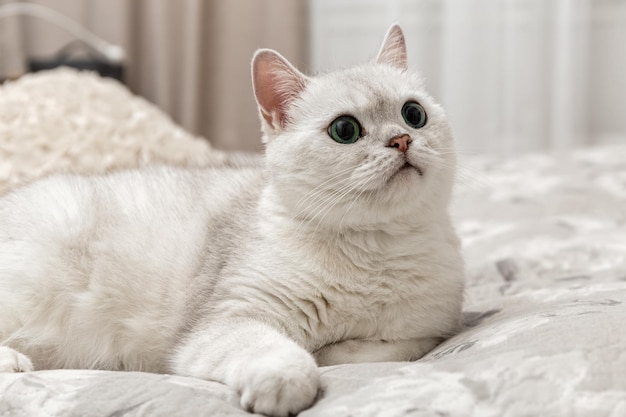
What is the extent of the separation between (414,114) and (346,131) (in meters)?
0.16

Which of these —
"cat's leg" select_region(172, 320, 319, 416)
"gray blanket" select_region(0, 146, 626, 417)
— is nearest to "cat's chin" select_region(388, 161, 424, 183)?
"gray blanket" select_region(0, 146, 626, 417)

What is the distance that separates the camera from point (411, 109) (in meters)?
1.44

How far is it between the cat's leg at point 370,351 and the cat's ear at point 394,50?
628mm

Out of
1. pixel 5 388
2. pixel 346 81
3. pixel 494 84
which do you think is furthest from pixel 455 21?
pixel 5 388

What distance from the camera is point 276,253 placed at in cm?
142

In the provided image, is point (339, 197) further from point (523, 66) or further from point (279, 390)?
point (523, 66)

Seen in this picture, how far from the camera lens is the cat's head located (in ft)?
4.33

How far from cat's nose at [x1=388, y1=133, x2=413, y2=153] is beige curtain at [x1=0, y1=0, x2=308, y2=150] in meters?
2.85

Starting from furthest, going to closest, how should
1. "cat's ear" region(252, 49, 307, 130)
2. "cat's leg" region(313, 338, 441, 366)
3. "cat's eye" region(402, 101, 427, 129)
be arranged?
"cat's ear" region(252, 49, 307, 130), "cat's eye" region(402, 101, 427, 129), "cat's leg" region(313, 338, 441, 366)

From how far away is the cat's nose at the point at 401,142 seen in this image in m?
1.31

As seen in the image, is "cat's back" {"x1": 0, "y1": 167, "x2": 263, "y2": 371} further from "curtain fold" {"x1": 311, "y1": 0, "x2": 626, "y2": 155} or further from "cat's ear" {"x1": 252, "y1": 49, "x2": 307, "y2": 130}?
"curtain fold" {"x1": 311, "y1": 0, "x2": 626, "y2": 155}

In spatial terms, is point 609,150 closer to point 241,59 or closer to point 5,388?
point 241,59

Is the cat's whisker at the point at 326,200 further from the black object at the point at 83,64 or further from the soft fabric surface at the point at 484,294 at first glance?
the black object at the point at 83,64

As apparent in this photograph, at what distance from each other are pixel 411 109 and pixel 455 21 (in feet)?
8.87
